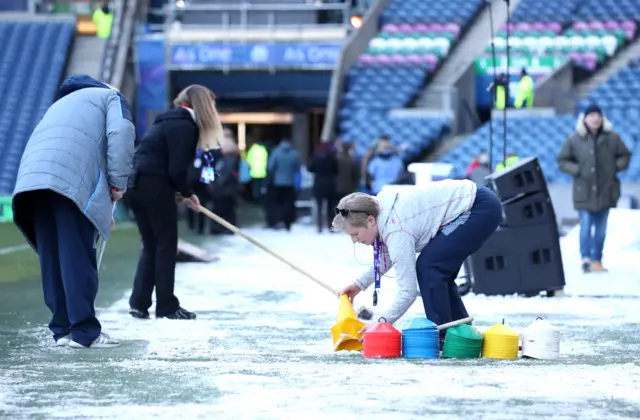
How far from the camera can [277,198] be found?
2352cm

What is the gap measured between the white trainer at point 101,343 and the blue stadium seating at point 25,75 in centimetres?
2012

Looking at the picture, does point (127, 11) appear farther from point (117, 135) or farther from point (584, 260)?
point (117, 135)

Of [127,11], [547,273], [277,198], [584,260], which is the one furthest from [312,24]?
[547,273]

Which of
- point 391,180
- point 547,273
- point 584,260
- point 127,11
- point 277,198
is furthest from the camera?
point 127,11

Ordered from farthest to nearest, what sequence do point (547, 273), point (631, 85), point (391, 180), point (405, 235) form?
point (631, 85)
point (391, 180)
point (547, 273)
point (405, 235)

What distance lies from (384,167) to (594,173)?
25.7 feet

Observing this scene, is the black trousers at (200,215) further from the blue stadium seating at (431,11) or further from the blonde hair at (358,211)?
the blonde hair at (358,211)

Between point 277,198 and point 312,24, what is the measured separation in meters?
9.47

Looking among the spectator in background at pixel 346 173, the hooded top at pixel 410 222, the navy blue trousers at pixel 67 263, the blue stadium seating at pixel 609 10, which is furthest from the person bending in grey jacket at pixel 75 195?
the blue stadium seating at pixel 609 10

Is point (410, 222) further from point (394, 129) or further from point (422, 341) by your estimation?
point (394, 129)

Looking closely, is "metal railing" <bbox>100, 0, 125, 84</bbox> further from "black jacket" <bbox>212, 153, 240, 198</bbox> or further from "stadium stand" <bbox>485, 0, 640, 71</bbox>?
"stadium stand" <bbox>485, 0, 640, 71</bbox>

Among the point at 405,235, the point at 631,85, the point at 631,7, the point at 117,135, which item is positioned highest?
the point at 631,7

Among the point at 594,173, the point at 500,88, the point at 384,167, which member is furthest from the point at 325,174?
the point at 594,173

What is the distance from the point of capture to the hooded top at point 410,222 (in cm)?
696
